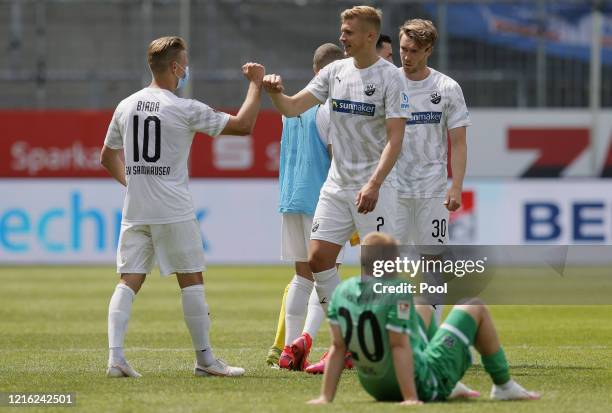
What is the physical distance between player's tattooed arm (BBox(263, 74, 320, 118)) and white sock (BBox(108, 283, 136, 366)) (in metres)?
1.60

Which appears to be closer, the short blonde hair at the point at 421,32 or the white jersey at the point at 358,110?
the white jersey at the point at 358,110

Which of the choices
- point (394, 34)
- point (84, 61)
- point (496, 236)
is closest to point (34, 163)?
point (84, 61)

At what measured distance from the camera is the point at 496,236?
21.8m

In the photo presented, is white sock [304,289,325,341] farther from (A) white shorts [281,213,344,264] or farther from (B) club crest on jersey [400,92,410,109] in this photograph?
(B) club crest on jersey [400,92,410,109]

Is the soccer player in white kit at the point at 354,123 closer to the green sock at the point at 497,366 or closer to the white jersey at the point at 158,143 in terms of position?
the white jersey at the point at 158,143

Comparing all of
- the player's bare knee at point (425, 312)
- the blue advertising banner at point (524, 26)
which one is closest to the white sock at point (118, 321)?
the player's bare knee at point (425, 312)

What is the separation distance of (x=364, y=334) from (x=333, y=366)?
0.80ft

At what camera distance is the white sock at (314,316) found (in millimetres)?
9758

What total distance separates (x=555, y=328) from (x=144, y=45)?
1420 cm

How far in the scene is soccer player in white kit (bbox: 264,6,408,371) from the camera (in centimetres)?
888

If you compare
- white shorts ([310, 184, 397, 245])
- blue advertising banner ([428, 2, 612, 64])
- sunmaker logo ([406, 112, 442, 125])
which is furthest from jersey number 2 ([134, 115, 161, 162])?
blue advertising banner ([428, 2, 612, 64])

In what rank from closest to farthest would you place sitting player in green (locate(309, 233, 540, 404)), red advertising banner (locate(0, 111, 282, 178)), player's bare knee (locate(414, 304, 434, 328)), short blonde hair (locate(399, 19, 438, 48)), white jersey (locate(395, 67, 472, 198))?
sitting player in green (locate(309, 233, 540, 404))
player's bare knee (locate(414, 304, 434, 328))
short blonde hair (locate(399, 19, 438, 48))
white jersey (locate(395, 67, 472, 198))
red advertising banner (locate(0, 111, 282, 178))

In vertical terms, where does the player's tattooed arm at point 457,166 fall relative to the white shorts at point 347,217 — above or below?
above

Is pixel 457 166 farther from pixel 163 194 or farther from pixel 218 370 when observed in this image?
pixel 218 370
